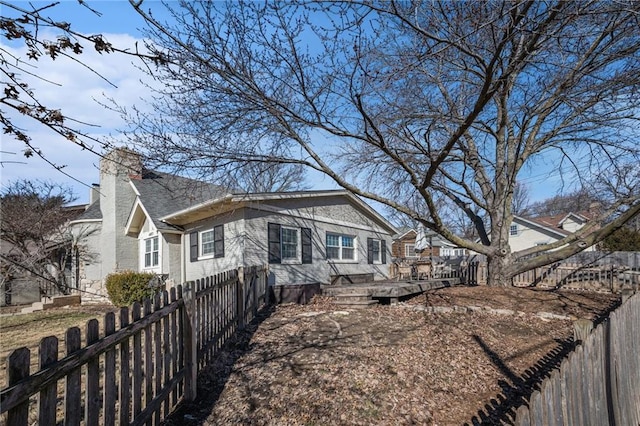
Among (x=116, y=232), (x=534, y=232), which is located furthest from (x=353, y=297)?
(x=534, y=232)

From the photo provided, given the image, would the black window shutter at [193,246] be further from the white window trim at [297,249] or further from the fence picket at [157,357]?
the fence picket at [157,357]

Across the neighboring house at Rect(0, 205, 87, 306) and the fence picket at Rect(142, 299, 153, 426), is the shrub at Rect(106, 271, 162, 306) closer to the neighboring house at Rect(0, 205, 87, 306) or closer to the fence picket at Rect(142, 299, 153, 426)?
the neighboring house at Rect(0, 205, 87, 306)

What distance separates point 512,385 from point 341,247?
11627mm

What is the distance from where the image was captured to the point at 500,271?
12023mm

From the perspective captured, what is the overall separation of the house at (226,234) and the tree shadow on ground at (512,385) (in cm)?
771

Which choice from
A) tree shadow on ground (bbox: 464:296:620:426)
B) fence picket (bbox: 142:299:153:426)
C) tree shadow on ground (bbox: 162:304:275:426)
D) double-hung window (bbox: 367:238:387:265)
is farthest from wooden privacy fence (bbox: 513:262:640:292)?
fence picket (bbox: 142:299:153:426)

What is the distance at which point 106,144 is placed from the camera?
105 inches

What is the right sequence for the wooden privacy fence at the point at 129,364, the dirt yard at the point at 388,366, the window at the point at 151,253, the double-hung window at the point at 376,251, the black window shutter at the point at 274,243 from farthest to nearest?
1. the double-hung window at the point at 376,251
2. the window at the point at 151,253
3. the black window shutter at the point at 274,243
4. the dirt yard at the point at 388,366
5. the wooden privacy fence at the point at 129,364

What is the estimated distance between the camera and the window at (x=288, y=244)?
13211mm

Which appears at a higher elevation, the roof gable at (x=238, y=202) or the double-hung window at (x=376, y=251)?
the roof gable at (x=238, y=202)

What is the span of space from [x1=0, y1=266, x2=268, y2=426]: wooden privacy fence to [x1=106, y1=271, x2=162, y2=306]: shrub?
889 centimetres

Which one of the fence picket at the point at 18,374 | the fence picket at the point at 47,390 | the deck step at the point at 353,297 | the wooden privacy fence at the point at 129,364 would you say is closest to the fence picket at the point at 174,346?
the wooden privacy fence at the point at 129,364

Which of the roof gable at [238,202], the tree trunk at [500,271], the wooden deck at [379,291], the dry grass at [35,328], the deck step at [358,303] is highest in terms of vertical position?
the roof gable at [238,202]

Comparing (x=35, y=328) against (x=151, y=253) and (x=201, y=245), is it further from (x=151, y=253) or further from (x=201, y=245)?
(x=151, y=253)
